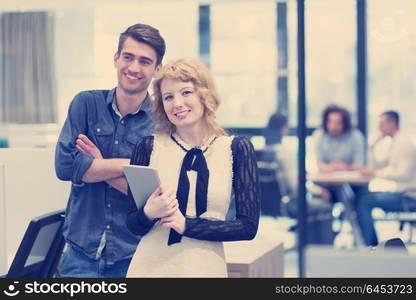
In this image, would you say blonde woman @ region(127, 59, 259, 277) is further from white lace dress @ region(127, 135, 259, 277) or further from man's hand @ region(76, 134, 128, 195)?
man's hand @ region(76, 134, 128, 195)

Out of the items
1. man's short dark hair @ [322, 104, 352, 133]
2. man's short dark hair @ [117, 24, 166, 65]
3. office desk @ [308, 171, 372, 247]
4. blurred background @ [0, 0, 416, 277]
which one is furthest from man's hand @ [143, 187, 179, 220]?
blurred background @ [0, 0, 416, 277]

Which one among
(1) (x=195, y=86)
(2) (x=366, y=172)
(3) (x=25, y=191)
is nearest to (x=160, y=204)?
(1) (x=195, y=86)

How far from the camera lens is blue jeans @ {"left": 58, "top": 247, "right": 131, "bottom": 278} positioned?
2.33 metres

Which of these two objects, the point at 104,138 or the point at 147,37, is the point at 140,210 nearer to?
the point at 104,138

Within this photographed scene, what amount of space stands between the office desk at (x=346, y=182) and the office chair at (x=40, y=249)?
3.73 meters

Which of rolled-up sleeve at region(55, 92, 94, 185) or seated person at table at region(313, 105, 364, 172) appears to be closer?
rolled-up sleeve at region(55, 92, 94, 185)

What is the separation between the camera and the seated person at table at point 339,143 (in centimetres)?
609

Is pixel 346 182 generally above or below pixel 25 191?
below

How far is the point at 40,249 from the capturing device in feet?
7.98

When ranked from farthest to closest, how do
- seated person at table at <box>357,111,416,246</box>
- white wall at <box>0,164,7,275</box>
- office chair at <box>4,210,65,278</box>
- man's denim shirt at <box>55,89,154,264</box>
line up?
seated person at table at <box>357,111,416,246</box>
white wall at <box>0,164,7,275</box>
man's denim shirt at <box>55,89,154,264</box>
office chair at <box>4,210,65,278</box>

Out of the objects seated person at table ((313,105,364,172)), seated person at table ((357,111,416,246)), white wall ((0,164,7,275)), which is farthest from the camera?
seated person at table ((313,105,364,172))

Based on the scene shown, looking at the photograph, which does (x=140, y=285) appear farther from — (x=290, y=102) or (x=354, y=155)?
(x=290, y=102)

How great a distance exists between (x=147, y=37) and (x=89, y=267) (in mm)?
744

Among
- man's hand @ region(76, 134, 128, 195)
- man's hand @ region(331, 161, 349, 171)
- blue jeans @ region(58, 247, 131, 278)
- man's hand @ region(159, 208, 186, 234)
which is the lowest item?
man's hand @ region(331, 161, 349, 171)
